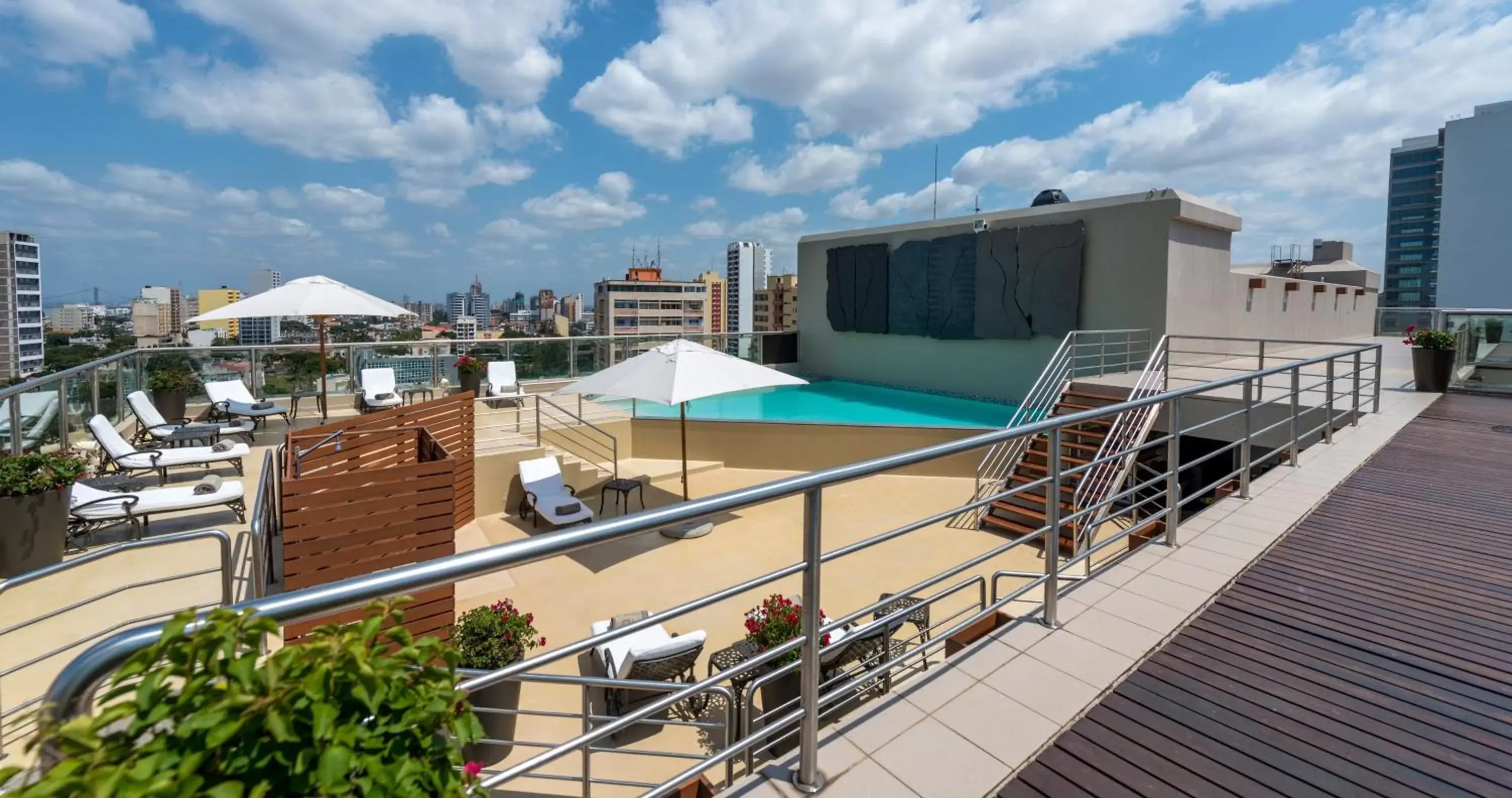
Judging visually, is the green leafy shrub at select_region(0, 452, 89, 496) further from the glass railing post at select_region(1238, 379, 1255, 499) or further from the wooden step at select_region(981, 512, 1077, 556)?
the wooden step at select_region(981, 512, 1077, 556)

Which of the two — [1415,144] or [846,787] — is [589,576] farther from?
[1415,144]

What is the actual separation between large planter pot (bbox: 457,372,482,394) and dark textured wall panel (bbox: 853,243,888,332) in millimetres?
9660

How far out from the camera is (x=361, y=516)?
5488 millimetres

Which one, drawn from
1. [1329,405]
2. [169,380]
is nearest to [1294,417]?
[1329,405]

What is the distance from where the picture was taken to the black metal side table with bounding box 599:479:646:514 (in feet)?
30.1

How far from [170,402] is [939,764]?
11656 mm

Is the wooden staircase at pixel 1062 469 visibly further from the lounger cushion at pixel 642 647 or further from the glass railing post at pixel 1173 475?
the lounger cushion at pixel 642 647

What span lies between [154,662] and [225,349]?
12051 mm

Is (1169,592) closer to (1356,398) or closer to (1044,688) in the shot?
(1044,688)

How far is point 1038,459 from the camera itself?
9.55 m

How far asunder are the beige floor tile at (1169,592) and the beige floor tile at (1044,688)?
106cm

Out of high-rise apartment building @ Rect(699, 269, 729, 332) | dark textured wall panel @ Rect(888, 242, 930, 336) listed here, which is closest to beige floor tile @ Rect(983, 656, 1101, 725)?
dark textured wall panel @ Rect(888, 242, 930, 336)

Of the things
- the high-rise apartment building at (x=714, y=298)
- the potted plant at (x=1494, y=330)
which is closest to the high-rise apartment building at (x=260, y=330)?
the potted plant at (x=1494, y=330)

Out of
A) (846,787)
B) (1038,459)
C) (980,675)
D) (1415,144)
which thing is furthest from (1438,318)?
(1415,144)
